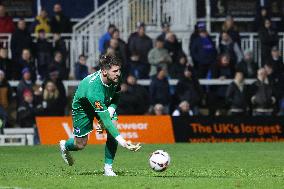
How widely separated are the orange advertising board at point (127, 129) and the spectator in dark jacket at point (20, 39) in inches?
120

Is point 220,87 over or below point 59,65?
below

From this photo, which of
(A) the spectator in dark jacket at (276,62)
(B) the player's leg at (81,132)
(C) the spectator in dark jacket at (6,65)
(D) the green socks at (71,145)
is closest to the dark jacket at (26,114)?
(C) the spectator in dark jacket at (6,65)

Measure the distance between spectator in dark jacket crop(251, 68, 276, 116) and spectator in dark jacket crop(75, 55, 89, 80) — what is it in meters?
4.96

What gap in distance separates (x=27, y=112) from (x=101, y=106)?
1280 cm

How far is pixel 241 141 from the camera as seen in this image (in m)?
26.3

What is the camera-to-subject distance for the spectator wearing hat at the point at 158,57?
28091 mm

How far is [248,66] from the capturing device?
29.6m

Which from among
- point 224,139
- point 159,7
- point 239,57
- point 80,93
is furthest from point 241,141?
point 80,93

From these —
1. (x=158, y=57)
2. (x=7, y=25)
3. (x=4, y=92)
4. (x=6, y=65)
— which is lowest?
(x=4, y=92)

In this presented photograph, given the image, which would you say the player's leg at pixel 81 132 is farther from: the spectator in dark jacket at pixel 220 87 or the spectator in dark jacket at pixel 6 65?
the spectator in dark jacket at pixel 220 87

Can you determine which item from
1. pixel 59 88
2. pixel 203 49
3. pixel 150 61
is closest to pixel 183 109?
pixel 150 61

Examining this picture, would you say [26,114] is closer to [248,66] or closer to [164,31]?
[164,31]

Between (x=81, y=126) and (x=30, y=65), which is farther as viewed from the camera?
(x=30, y=65)

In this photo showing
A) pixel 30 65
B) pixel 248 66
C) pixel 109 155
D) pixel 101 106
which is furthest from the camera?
pixel 248 66
